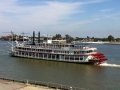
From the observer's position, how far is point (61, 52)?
98.4m

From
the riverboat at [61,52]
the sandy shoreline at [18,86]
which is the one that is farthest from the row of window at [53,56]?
the sandy shoreline at [18,86]

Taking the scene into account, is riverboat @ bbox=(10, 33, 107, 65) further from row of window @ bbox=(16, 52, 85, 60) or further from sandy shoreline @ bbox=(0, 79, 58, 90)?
sandy shoreline @ bbox=(0, 79, 58, 90)

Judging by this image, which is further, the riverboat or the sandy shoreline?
the riverboat

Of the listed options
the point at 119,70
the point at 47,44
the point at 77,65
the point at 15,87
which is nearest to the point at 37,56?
the point at 47,44

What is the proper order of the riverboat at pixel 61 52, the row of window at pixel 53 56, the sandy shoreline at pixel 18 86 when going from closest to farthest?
1. the sandy shoreline at pixel 18 86
2. the riverboat at pixel 61 52
3. the row of window at pixel 53 56

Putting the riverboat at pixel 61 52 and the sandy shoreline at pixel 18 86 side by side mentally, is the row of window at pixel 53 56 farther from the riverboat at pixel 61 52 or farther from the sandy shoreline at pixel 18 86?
the sandy shoreline at pixel 18 86

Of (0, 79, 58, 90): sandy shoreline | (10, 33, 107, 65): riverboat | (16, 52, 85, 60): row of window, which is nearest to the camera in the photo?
(0, 79, 58, 90): sandy shoreline

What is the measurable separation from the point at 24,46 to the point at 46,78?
49832mm

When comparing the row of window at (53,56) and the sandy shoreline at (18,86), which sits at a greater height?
the row of window at (53,56)

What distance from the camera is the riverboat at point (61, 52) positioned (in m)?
91.4

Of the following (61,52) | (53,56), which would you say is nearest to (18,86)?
(61,52)

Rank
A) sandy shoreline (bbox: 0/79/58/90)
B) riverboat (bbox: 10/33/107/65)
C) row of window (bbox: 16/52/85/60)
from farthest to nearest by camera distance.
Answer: row of window (bbox: 16/52/85/60) → riverboat (bbox: 10/33/107/65) → sandy shoreline (bbox: 0/79/58/90)

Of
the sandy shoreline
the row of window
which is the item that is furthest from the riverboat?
the sandy shoreline

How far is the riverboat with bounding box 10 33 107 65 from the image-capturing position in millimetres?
91394
